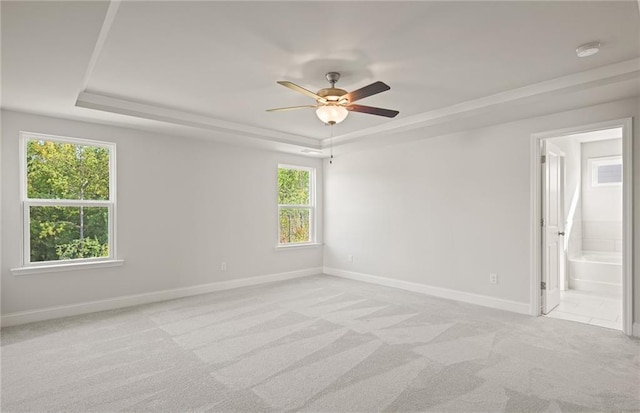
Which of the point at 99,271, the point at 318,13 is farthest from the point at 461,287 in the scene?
the point at 99,271

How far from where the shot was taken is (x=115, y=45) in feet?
8.52

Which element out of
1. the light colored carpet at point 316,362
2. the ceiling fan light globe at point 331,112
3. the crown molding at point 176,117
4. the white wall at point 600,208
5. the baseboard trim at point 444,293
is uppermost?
the crown molding at point 176,117

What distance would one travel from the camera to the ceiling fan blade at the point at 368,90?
260cm

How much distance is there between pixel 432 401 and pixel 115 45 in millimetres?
3371

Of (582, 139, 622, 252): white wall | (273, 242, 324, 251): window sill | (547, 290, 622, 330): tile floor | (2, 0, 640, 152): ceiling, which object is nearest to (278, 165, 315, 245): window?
(273, 242, 324, 251): window sill

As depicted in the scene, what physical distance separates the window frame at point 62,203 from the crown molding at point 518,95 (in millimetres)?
3477

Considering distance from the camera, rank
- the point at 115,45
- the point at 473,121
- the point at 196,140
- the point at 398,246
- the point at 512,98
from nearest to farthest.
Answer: the point at 115,45
the point at 512,98
the point at 473,121
the point at 196,140
the point at 398,246

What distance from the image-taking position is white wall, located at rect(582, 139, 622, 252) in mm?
5844

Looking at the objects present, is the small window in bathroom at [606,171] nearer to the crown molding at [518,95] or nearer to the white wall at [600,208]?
the white wall at [600,208]

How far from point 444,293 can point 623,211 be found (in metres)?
2.23

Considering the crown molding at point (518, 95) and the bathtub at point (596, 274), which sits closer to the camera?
the crown molding at point (518, 95)

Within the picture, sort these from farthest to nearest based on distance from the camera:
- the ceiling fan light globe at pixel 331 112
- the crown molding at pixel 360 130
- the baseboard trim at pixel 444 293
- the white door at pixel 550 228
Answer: the baseboard trim at pixel 444 293 → the white door at pixel 550 228 → the ceiling fan light globe at pixel 331 112 → the crown molding at pixel 360 130

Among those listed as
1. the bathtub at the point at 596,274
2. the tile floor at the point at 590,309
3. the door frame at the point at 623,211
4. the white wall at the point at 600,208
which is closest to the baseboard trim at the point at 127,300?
the door frame at the point at 623,211

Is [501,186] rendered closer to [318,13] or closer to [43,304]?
[318,13]
